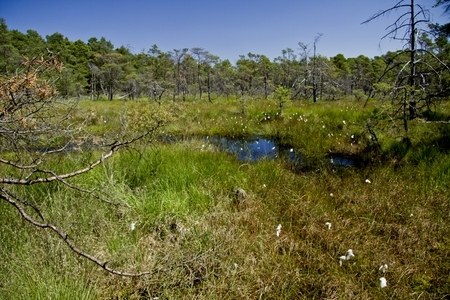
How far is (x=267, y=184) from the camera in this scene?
5008 millimetres

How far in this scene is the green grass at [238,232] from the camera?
253 centimetres

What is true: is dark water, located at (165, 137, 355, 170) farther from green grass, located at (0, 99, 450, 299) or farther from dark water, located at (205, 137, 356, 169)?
green grass, located at (0, 99, 450, 299)

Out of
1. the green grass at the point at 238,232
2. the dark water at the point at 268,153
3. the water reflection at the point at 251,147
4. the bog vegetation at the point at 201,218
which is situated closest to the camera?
the bog vegetation at the point at 201,218

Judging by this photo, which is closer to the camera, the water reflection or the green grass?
the green grass

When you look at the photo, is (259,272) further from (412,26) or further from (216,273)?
(412,26)

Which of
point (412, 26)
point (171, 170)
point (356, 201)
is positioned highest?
point (412, 26)

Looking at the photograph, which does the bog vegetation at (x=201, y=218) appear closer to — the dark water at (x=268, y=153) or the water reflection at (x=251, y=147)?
the dark water at (x=268, y=153)

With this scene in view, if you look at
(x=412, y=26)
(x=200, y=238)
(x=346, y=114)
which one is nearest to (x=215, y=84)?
(x=346, y=114)

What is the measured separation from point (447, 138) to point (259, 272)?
6.13 meters

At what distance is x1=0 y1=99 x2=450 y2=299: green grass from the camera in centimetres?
253

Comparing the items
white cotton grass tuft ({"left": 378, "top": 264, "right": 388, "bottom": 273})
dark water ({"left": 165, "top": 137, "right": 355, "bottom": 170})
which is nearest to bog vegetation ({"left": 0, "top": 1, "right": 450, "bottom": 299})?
white cotton grass tuft ({"left": 378, "top": 264, "right": 388, "bottom": 273})

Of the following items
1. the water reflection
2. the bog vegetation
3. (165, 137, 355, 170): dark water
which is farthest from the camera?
the water reflection

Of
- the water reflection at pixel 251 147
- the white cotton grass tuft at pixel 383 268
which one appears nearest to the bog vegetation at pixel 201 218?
the white cotton grass tuft at pixel 383 268

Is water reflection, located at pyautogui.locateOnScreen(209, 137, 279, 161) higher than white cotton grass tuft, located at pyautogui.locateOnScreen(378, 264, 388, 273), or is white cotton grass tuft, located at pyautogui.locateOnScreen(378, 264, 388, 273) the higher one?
water reflection, located at pyautogui.locateOnScreen(209, 137, 279, 161)
